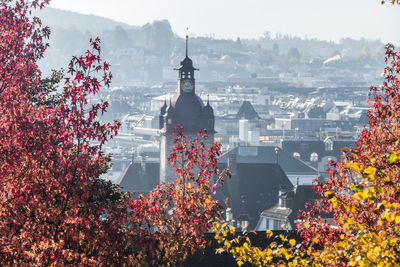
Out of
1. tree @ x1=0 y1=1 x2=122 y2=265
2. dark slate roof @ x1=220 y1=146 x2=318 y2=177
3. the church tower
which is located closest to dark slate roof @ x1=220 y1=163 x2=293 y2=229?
the church tower

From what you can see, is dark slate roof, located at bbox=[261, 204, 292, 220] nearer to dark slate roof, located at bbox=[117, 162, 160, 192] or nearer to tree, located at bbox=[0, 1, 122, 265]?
dark slate roof, located at bbox=[117, 162, 160, 192]

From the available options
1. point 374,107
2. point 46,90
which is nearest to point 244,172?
point 46,90

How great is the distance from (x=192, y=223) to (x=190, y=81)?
73.3 meters

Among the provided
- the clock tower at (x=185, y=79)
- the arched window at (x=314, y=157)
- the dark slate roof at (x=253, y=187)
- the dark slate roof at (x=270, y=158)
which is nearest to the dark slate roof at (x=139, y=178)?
the dark slate roof at (x=253, y=187)

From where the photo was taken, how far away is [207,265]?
36.4m

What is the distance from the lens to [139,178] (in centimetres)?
10750

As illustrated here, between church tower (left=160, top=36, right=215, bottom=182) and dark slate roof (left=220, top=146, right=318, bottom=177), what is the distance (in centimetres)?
3798

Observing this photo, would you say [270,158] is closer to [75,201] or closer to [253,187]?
[253,187]

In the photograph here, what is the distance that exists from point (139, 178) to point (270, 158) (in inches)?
1327

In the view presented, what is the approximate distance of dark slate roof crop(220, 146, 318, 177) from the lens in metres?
135

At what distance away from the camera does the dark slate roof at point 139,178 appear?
106000 mm

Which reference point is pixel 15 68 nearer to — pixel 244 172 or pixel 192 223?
pixel 192 223

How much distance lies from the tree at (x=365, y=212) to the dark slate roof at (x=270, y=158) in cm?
10378

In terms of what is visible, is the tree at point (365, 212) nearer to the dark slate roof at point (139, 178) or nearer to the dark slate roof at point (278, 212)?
the dark slate roof at point (278, 212)
